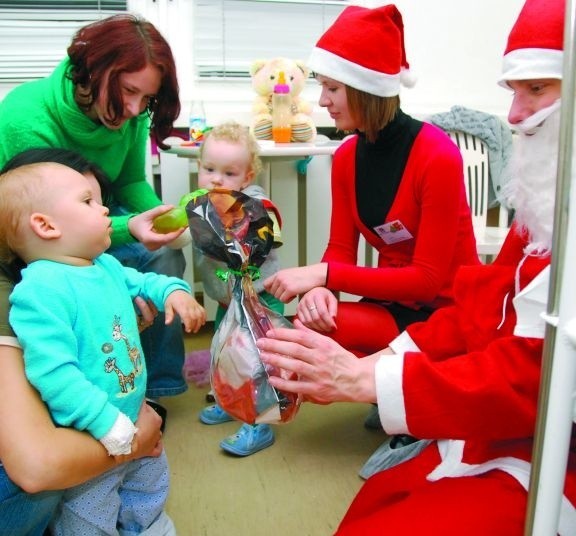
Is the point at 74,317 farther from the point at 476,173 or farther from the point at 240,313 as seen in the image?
the point at 476,173

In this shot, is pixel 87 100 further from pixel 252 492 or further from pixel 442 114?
pixel 442 114

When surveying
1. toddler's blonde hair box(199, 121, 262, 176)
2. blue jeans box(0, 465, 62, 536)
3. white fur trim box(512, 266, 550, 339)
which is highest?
toddler's blonde hair box(199, 121, 262, 176)

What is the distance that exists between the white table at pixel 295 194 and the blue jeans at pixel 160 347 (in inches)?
27.6

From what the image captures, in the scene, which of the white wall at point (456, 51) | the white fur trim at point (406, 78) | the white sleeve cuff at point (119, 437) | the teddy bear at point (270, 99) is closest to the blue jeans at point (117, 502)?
the white sleeve cuff at point (119, 437)

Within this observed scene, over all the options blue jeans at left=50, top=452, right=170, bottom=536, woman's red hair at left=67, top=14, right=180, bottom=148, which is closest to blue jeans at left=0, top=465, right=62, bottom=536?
blue jeans at left=50, top=452, right=170, bottom=536

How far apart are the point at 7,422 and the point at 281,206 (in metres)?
1.81

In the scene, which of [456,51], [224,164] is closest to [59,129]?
[224,164]

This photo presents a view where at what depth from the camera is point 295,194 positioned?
102 inches

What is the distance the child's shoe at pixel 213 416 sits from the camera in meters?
1.84

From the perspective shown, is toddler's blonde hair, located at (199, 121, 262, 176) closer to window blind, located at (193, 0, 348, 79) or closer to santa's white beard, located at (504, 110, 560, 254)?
window blind, located at (193, 0, 348, 79)

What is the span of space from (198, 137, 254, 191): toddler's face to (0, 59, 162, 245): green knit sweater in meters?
0.26

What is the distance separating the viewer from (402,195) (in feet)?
4.94

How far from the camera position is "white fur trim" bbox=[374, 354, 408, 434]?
0.87 meters


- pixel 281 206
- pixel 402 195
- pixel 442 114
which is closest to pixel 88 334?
pixel 402 195
